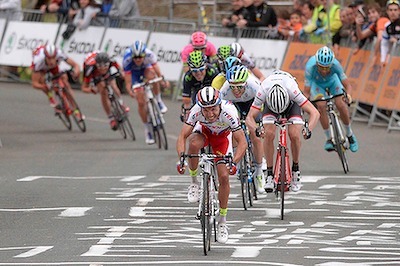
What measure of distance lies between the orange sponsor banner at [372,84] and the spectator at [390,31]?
364mm

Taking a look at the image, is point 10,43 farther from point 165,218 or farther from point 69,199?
point 165,218

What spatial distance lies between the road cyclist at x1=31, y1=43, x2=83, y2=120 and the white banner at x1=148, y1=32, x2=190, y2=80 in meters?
4.40

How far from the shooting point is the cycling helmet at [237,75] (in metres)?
14.6

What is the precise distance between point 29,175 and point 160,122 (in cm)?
380

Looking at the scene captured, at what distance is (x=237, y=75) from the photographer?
14.7 metres

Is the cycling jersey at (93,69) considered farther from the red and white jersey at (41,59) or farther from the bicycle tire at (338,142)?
the bicycle tire at (338,142)

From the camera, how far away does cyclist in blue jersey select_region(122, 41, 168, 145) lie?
73.4 ft

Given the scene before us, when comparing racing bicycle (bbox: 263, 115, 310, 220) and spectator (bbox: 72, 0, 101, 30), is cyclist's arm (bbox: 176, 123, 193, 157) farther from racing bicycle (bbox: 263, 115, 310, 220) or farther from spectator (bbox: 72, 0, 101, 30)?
spectator (bbox: 72, 0, 101, 30)

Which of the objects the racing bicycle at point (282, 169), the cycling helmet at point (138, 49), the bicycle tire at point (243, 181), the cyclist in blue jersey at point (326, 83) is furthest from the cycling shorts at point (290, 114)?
the cycling helmet at point (138, 49)

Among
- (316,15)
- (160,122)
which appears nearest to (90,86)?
(160,122)

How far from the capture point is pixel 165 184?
18.1 meters

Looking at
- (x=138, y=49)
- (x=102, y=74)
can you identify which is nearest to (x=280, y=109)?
(x=138, y=49)

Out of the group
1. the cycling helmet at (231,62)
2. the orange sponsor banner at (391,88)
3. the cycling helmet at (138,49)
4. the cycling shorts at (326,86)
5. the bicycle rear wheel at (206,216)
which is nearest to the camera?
the bicycle rear wheel at (206,216)

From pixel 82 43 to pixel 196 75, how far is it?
51.3 feet
